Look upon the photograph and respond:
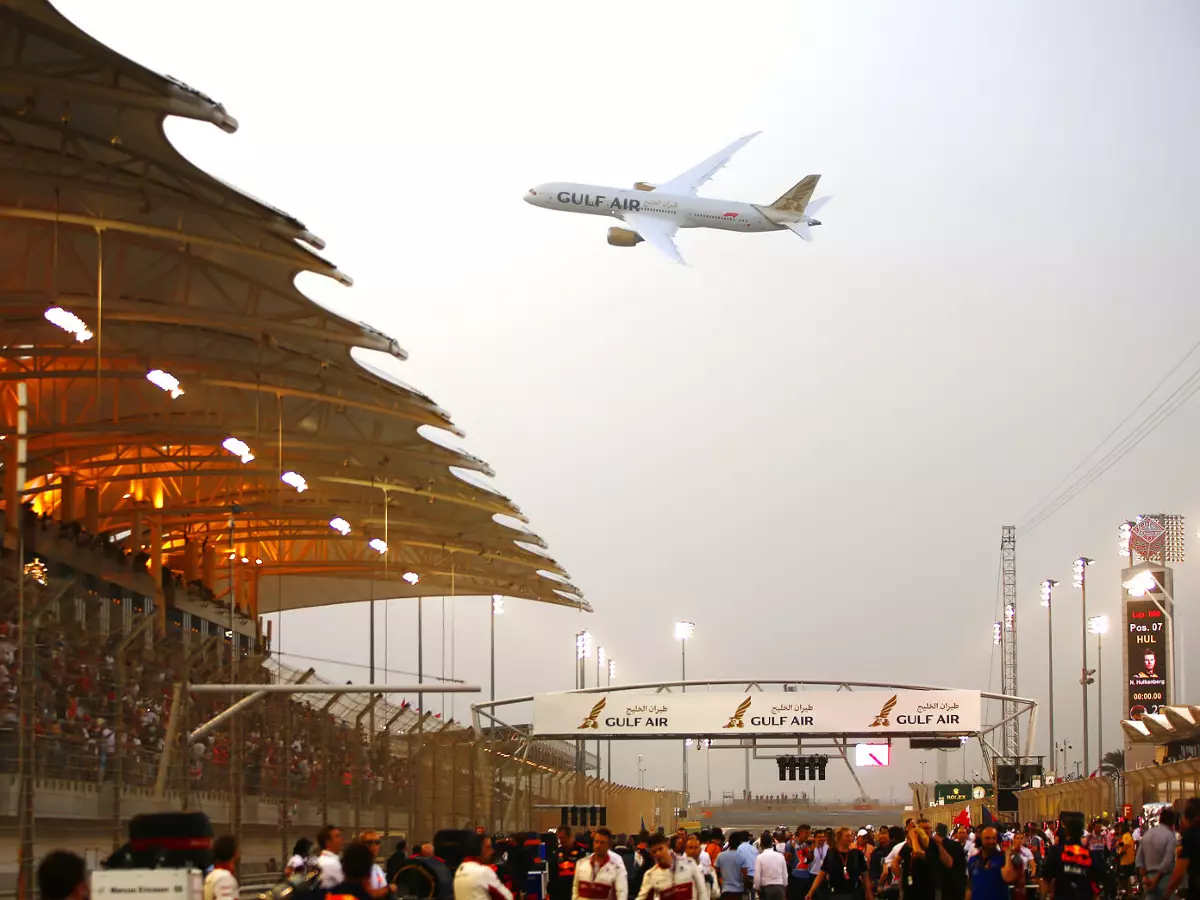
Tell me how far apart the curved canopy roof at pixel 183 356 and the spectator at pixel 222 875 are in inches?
422

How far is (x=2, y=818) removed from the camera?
55.9ft

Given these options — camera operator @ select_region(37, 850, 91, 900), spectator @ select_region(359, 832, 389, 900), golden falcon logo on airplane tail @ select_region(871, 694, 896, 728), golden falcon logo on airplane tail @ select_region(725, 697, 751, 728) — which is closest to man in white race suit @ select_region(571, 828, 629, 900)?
spectator @ select_region(359, 832, 389, 900)

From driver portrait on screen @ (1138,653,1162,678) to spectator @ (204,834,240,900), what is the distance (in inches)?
3722

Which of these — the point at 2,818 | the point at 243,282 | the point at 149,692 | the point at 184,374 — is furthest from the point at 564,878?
the point at 184,374

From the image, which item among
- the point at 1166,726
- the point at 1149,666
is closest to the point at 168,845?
the point at 1166,726

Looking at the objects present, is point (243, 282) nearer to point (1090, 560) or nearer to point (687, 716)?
point (687, 716)

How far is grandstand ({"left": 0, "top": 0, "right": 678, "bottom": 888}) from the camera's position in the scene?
19453 mm

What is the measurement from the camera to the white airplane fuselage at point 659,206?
161 feet

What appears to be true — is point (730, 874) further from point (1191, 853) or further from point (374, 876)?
point (374, 876)

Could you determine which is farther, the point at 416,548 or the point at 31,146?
the point at 416,548

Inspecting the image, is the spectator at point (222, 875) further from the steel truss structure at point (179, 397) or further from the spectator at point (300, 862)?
the steel truss structure at point (179, 397)

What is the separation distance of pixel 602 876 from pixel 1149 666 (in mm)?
91924

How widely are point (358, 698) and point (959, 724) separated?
96.3 ft

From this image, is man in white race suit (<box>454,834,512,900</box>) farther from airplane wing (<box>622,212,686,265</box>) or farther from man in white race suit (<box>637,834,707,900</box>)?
airplane wing (<box>622,212,686,265</box>)
